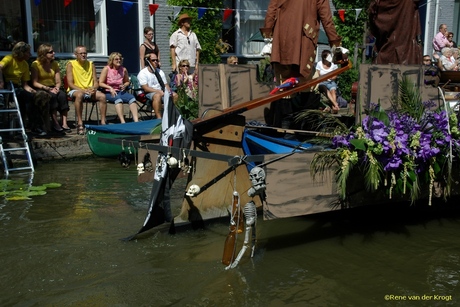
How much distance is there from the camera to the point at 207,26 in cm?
1383

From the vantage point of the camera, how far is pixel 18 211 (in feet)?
19.9


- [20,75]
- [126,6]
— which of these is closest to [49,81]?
[20,75]

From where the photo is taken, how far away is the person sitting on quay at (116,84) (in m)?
9.93

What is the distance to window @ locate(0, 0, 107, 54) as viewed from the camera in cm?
1154

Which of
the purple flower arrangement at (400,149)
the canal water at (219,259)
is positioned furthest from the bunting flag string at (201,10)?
the purple flower arrangement at (400,149)

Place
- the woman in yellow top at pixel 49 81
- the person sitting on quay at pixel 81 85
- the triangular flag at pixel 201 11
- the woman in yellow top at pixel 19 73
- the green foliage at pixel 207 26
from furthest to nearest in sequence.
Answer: the green foliage at pixel 207 26 < the triangular flag at pixel 201 11 < the person sitting on quay at pixel 81 85 < the woman in yellow top at pixel 49 81 < the woman in yellow top at pixel 19 73

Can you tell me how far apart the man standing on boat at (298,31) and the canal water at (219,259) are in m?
1.60

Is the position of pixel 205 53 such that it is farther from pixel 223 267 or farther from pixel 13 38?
pixel 223 267

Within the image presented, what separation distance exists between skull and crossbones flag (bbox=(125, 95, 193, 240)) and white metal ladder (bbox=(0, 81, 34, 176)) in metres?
3.63

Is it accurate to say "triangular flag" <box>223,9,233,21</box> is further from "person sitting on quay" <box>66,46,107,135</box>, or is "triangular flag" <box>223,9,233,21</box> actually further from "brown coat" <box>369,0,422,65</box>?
"brown coat" <box>369,0,422,65</box>

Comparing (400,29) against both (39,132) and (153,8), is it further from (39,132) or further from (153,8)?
(153,8)

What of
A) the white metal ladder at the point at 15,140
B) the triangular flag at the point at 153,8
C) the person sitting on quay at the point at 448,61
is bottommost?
the white metal ladder at the point at 15,140

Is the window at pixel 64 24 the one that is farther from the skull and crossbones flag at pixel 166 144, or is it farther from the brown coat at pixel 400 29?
the skull and crossbones flag at pixel 166 144

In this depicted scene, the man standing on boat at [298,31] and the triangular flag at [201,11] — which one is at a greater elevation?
the triangular flag at [201,11]
